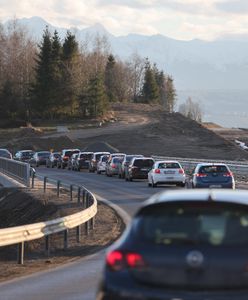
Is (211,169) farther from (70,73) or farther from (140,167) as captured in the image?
(70,73)

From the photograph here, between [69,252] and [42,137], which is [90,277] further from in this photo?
[42,137]

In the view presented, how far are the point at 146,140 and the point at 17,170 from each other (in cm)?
4662

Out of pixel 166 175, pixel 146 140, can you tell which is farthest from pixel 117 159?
pixel 146 140

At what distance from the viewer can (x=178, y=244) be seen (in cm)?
605

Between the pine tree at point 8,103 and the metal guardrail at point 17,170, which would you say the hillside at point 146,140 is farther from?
the metal guardrail at point 17,170

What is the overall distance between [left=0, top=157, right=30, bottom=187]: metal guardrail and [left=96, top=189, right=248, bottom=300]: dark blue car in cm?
2758

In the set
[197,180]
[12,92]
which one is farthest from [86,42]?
[197,180]

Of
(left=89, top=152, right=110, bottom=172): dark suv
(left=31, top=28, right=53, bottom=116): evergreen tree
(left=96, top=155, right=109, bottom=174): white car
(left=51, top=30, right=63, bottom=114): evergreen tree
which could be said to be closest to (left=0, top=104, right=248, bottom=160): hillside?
(left=51, top=30, right=63, bottom=114): evergreen tree

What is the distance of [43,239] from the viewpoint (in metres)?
18.9

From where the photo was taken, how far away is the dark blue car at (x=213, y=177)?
28.5 m

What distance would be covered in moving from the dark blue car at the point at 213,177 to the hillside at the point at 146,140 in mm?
38581

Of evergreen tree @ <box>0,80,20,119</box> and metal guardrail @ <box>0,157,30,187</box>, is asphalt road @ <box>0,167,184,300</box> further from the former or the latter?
evergreen tree @ <box>0,80,20,119</box>

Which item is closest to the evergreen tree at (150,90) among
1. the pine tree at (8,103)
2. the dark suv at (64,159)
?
the pine tree at (8,103)

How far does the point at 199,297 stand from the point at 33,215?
2064 cm
